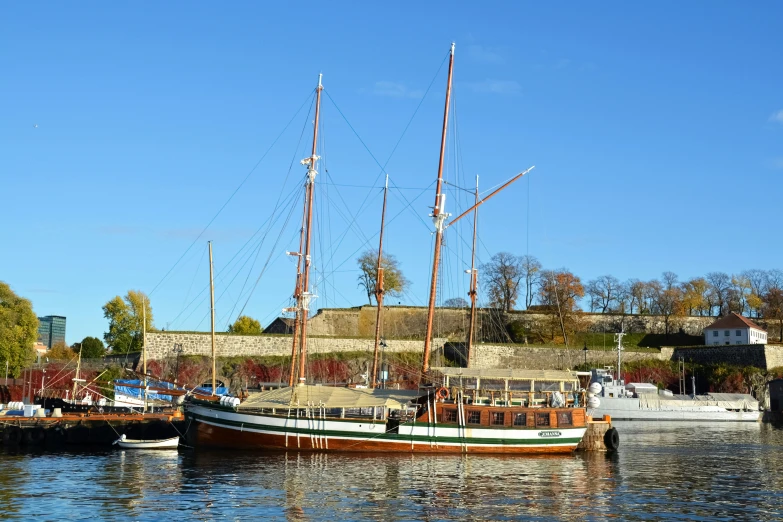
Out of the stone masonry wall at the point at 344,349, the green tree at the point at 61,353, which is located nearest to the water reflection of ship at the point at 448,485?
the stone masonry wall at the point at 344,349

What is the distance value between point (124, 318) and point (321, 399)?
3149 inches

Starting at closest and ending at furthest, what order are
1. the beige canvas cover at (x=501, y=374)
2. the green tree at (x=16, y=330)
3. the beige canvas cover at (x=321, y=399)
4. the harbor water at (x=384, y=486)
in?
1. the harbor water at (x=384, y=486)
2. the beige canvas cover at (x=321, y=399)
3. the beige canvas cover at (x=501, y=374)
4. the green tree at (x=16, y=330)

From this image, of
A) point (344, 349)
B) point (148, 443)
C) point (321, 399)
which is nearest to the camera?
point (321, 399)

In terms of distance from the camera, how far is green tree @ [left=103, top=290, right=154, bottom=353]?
376ft

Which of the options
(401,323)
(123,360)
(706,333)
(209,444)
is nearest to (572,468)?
(209,444)

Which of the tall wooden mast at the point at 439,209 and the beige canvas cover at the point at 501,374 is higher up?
the tall wooden mast at the point at 439,209

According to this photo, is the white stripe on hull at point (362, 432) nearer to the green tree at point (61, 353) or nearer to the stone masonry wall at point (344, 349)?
the stone masonry wall at point (344, 349)

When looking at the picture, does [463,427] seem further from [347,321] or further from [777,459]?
[347,321]

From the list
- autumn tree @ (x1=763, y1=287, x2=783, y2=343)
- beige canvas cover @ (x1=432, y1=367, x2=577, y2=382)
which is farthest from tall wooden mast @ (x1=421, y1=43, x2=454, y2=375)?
autumn tree @ (x1=763, y1=287, x2=783, y2=343)

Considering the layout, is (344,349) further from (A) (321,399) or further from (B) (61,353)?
(B) (61,353)

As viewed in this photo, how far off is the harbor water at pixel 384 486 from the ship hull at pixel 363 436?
3.36 ft

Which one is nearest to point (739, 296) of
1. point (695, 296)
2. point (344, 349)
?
point (695, 296)

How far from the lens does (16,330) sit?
8788 centimetres

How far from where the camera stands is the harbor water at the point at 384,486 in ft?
93.2
